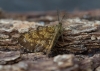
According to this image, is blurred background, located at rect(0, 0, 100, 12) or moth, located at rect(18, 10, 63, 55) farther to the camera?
blurred background, located at rect(0, 0, 100, 12)

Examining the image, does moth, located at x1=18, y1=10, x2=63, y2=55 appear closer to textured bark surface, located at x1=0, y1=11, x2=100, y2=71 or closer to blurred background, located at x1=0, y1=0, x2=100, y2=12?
textured bark surface, located at x1=0, y1=11, x2=100, y2=71

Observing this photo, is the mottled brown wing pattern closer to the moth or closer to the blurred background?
the moth

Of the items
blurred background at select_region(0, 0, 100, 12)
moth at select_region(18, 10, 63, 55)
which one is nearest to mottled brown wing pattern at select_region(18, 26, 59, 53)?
moth at select_region(18, 10, 63, 55)

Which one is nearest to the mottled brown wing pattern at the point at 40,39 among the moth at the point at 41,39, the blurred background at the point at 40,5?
the moth at the point at 41,39

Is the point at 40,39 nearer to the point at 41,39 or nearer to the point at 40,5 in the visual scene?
the point at 41,39

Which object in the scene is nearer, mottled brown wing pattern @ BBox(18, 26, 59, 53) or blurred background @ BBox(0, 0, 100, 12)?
mottled brown wing pattern @ BBox(18, 26, 59, 53)

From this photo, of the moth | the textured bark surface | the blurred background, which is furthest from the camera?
the blurred background

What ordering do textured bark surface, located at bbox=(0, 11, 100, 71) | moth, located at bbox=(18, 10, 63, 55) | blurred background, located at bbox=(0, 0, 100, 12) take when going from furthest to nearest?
blurred background, located at bbox=(0, 0, 100, 12) → moth, located at bbox=(18, 10, 63, 55) → textured bark surface, located at bbox=(0, 11, 100, 71)

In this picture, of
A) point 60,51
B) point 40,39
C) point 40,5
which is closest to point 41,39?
point 40,39
